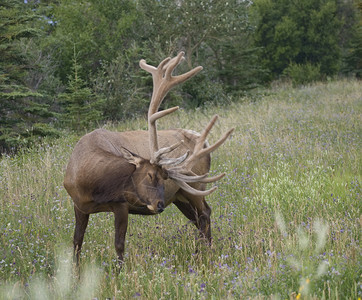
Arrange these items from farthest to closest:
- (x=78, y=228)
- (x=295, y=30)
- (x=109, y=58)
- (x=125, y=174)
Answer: (x=295, y=30), (x=109, y=58), (x=78, y=228), (x=125, y=174)

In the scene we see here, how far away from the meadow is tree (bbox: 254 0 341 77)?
22.2m

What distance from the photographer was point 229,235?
193 inches

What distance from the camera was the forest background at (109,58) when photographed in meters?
9.67

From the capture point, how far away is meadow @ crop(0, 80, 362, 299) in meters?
3.23

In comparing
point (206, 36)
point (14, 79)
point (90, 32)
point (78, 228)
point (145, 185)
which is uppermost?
point (90, 32)

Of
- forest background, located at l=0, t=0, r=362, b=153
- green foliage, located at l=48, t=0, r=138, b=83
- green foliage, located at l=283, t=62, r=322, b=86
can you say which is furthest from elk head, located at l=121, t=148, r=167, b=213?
green foliage, located at l=283, t=62, r=322, b=86

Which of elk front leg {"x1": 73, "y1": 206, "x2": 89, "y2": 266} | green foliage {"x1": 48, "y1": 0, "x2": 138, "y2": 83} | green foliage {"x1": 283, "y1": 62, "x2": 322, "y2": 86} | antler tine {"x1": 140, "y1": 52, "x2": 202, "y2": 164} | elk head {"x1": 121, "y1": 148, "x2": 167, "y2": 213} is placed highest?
green foliage {"x1": 48, "y1": 0, "x2": 138, "y2": 83}

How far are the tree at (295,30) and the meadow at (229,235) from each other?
72.9 ft

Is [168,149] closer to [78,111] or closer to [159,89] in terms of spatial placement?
[159,89]

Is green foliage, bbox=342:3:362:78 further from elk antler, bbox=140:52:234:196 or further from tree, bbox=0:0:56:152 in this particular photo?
elk antler, bbox=140:52:234:196

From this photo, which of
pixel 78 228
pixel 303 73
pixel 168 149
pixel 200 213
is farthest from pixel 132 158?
pixel 303 73

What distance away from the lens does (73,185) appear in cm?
400

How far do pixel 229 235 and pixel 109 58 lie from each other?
45.2 ft

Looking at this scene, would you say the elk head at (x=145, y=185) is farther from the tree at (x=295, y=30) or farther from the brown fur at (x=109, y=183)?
the tree at (x=295, y=30)
